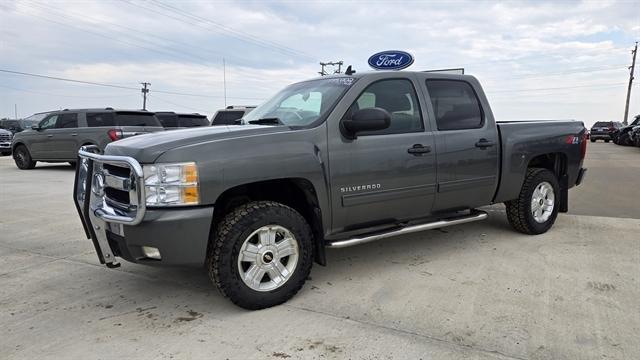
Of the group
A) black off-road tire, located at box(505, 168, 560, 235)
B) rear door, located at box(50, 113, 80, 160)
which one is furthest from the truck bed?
rear door, located at box(50, 113, 80, 160)

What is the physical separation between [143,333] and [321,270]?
1748mm

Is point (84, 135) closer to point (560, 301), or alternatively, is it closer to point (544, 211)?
point (544, 211)

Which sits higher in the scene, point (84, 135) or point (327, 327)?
point (84, 135)

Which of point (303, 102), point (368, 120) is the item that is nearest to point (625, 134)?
point (303, 102)

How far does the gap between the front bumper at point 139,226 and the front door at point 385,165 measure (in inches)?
45.6

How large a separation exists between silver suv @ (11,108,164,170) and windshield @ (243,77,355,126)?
343 inches

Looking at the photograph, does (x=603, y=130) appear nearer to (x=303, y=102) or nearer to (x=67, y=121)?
(x=67, y=121)

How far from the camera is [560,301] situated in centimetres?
367

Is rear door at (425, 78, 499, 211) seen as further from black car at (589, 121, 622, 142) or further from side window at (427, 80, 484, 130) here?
black car at (589, 121, 622, 142)

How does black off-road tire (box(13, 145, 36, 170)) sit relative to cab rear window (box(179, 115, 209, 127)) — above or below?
below

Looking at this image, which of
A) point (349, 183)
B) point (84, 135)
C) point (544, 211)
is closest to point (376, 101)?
point (349, 183)

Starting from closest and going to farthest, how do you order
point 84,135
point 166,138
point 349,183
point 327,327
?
1. point 327,327
2. point 166,138
3. point 349,183
4. point 84,135

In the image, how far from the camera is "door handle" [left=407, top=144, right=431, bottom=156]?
4.28 metres

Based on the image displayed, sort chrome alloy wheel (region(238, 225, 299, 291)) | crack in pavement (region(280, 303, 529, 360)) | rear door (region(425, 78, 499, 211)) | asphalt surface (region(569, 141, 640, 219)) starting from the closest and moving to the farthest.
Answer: crack in pavement (region(280, 303, 529, 360))
chrome alloy wheel (region(238, 225, 299, 291))
rear door (region(425, 78, 499, 211))
asphalt surface (region(569, 141, 640, 219))
